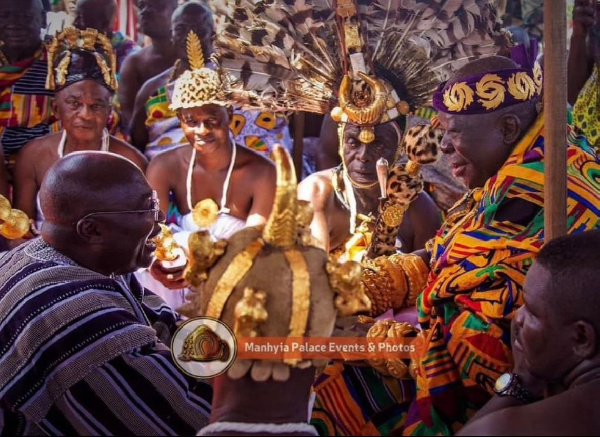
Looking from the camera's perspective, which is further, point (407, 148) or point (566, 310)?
point (407, 148)

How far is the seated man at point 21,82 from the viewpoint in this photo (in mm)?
4895

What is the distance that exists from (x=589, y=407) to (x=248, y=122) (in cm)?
384

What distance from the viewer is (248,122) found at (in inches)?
209

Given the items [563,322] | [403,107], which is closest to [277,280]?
[563,322]

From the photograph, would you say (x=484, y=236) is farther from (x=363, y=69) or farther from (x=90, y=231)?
(x=363, y=69)

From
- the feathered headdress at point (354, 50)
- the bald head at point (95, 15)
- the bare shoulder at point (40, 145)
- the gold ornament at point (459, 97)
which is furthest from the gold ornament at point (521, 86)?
the bald head at point (95, 15)

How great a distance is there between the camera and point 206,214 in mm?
4773

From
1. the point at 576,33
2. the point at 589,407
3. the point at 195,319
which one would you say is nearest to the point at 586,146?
the point at 589,407

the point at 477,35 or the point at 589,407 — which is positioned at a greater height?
the point at 477,35

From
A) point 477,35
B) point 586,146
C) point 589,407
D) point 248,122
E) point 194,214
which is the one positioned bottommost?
point 194,214

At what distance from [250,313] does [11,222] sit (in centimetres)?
268

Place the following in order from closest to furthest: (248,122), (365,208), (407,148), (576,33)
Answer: (407,148) < (365,208) < (576,33) < (248,122)

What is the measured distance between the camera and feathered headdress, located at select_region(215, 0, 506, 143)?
11.6ft

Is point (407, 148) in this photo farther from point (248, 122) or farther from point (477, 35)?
point (248, 122)
